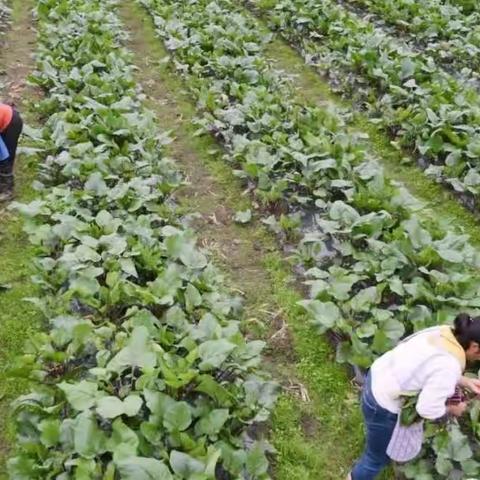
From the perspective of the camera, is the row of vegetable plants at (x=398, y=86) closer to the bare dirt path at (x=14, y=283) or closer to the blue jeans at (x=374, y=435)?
the blue jeans at (x=374, y=435)

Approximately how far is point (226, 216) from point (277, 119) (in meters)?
1.90

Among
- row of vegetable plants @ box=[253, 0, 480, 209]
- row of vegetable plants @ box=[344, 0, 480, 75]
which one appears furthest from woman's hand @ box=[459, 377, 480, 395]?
row of vegetable plants @ box=[344, 0, 480, 75]

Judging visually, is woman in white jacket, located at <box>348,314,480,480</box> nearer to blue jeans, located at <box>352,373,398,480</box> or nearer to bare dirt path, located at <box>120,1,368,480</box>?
blue jeans, located at <box>352,373,398,480</box>

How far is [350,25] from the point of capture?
44.5 feet

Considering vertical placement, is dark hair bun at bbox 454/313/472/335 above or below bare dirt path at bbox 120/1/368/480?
above

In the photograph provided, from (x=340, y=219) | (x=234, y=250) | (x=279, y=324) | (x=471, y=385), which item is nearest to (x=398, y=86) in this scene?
(x=340, y=219)

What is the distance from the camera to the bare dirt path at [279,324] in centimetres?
552

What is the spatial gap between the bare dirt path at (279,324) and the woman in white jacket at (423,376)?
3.15 ft

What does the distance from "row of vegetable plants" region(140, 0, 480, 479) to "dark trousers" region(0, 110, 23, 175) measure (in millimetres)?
2730

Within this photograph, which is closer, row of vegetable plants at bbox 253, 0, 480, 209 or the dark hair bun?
the dark hair bun

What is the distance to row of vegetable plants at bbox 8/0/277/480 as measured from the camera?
4.75m

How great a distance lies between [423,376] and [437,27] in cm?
1080

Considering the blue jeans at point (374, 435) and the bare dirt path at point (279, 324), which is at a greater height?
the blue jeans at point (374, 435)

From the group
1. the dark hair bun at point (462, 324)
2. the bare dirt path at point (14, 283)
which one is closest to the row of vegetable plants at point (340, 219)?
the dark hair bun at point (462, 324)
